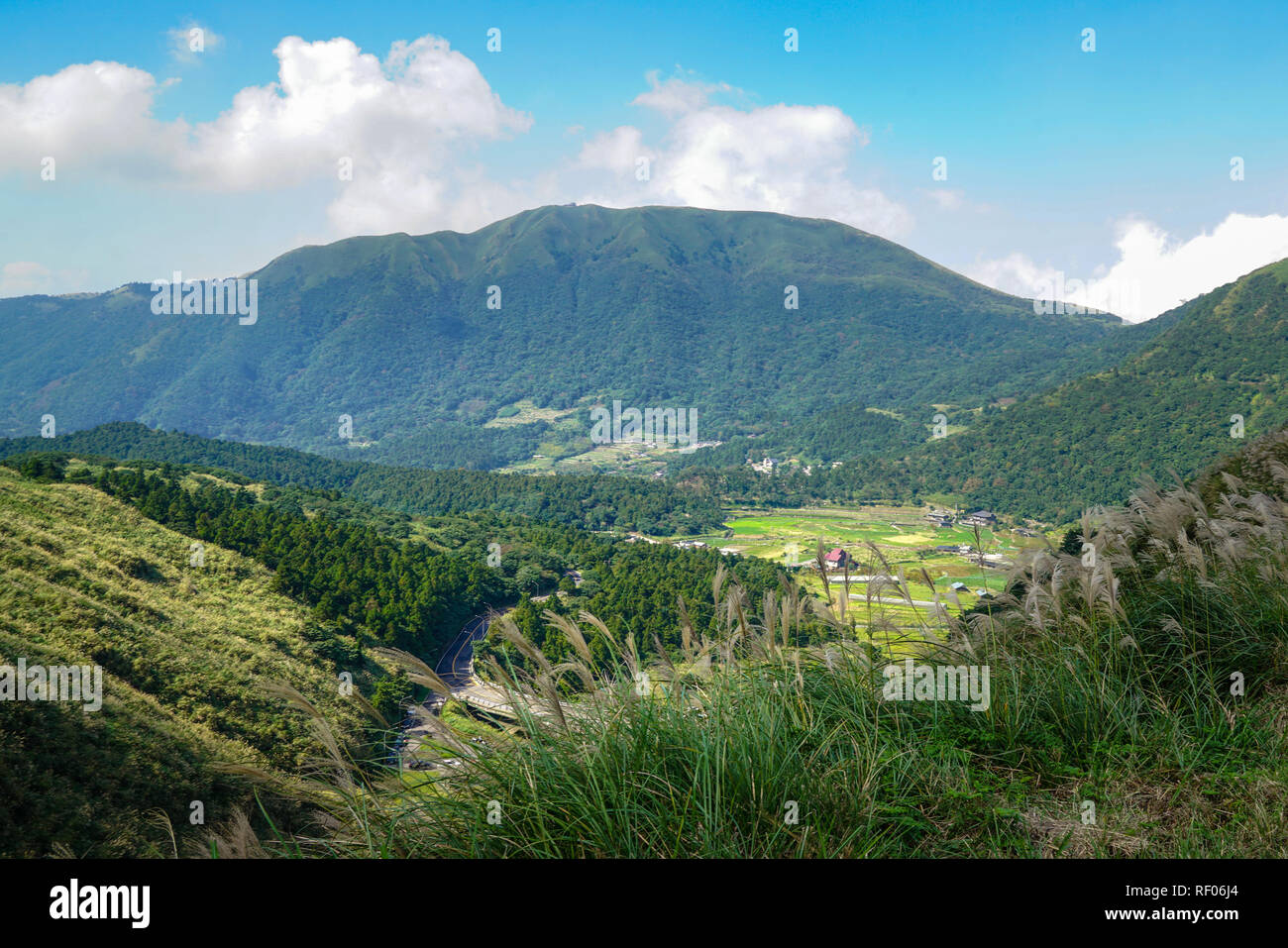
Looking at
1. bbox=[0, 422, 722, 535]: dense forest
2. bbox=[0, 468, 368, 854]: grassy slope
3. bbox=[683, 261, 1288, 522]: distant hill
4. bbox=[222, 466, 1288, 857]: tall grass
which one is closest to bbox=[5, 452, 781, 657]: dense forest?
bbox=[0, 468, 368, 854]: grassy slope

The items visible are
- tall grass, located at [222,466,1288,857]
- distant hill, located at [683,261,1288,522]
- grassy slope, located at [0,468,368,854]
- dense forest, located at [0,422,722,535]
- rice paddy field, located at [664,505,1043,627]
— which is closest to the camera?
tall grass, located at [222,466,1288,857]

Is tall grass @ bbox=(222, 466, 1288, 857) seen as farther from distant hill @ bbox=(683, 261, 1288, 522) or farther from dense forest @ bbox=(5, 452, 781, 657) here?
distant hill @ bbox=(683, 261, 1288, 522)

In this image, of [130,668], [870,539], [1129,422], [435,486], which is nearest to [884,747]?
[870,539]

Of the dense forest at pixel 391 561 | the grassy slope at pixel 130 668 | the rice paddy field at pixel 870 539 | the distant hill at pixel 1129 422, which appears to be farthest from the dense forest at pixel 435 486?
the grassy slope at pixel 130 668

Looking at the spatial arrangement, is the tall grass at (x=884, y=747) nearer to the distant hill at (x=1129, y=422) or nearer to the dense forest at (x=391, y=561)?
the dense forest at (x=391, y=561)

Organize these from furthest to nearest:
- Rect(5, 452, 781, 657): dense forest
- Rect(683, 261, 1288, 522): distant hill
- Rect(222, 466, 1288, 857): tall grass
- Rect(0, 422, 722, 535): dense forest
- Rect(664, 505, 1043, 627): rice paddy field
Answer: Rect(0, 422, 722, 535): dense forest → Rect(683, 261, 1288, 522): distant hill → Rect(5, 452, 781, 657): dense forest → Rect(664, 505, 1043, 627): rice paddy field → Rect(222, 466, 1288, 857): tall grass

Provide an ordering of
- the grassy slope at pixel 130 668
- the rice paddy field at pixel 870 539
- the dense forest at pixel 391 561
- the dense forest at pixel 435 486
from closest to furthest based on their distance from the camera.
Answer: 1. the rice paddy field at pixel 870 539
2. the grassy slope at pixel 130 668
3. the dense forest at pixel 391 561
4. the dense forest at pixel 435 486

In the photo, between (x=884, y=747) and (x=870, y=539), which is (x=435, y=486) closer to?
(x=870, y=539)

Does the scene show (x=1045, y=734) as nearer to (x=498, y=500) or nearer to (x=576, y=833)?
(x=576, y=833)
